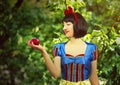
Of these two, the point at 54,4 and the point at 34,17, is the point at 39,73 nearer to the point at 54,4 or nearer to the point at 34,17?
the point at 34,17

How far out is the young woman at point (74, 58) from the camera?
3.43m

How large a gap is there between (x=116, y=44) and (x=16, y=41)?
1.89m

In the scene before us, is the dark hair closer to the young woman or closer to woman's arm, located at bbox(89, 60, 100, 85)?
the young woman

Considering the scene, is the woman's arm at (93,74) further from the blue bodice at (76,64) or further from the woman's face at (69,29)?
the woman's face at (69,29)

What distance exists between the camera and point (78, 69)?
11.3 ft

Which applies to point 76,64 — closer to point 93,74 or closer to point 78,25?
point 93,74

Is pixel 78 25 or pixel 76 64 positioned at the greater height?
pixel 78 25

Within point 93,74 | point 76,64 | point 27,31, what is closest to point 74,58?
point 76,64

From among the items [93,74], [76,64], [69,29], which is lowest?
[93,74]

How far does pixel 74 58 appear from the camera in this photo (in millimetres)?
3422

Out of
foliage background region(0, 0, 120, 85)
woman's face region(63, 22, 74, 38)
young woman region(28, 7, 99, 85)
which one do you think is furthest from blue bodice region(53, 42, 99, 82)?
foliage background region(0, 0, 120, 85)

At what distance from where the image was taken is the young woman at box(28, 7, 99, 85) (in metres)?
3.43

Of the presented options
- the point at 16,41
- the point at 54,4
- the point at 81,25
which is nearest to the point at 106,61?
the point at 54,4

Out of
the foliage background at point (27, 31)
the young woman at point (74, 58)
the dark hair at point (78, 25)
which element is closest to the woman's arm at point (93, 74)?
the young woman at point (74, 58)
